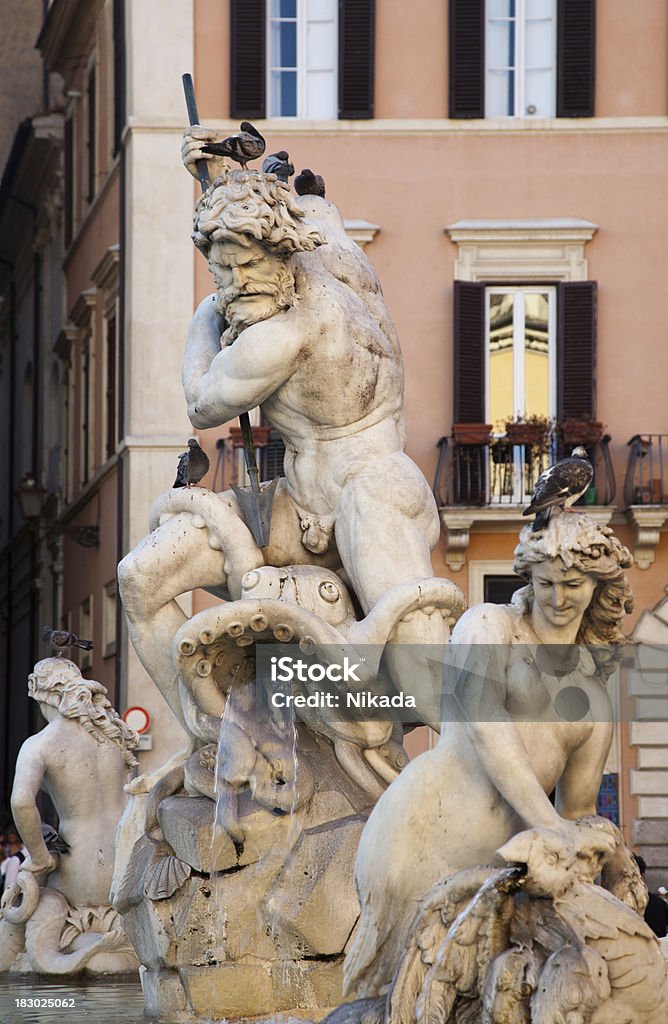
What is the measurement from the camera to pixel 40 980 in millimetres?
8914

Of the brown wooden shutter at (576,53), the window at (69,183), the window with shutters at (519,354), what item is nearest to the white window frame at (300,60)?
the brown wooden shutter at (576,53)

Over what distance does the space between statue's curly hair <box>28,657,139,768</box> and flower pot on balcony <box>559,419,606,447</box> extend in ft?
52.2

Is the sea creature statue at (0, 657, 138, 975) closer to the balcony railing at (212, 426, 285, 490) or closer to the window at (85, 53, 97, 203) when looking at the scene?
the balcony railing at (212, 426, 285, 490)

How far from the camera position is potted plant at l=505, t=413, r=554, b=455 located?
25000 mm

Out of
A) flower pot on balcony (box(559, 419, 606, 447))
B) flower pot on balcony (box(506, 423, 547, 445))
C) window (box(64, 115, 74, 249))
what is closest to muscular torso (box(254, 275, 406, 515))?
flower pot on balcony (box(506, 423, 547, 445))

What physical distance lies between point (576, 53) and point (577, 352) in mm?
3385

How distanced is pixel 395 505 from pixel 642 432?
62.1ft

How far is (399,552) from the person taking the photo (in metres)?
6.93

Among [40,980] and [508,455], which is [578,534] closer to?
[40,980]

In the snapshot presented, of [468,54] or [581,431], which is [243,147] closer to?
[581,431]

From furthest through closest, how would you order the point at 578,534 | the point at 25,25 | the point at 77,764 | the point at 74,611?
the point at 25,25, the point at 74,611, the point at 77,764, the point at 578,534

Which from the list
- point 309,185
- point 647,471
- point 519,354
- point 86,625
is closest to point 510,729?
point 309,185

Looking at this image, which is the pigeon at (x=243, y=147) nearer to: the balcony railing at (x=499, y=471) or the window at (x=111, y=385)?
the balcony railing at (x=499, y=471)

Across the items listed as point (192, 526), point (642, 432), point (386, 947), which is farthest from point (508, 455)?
point (386, 947)
